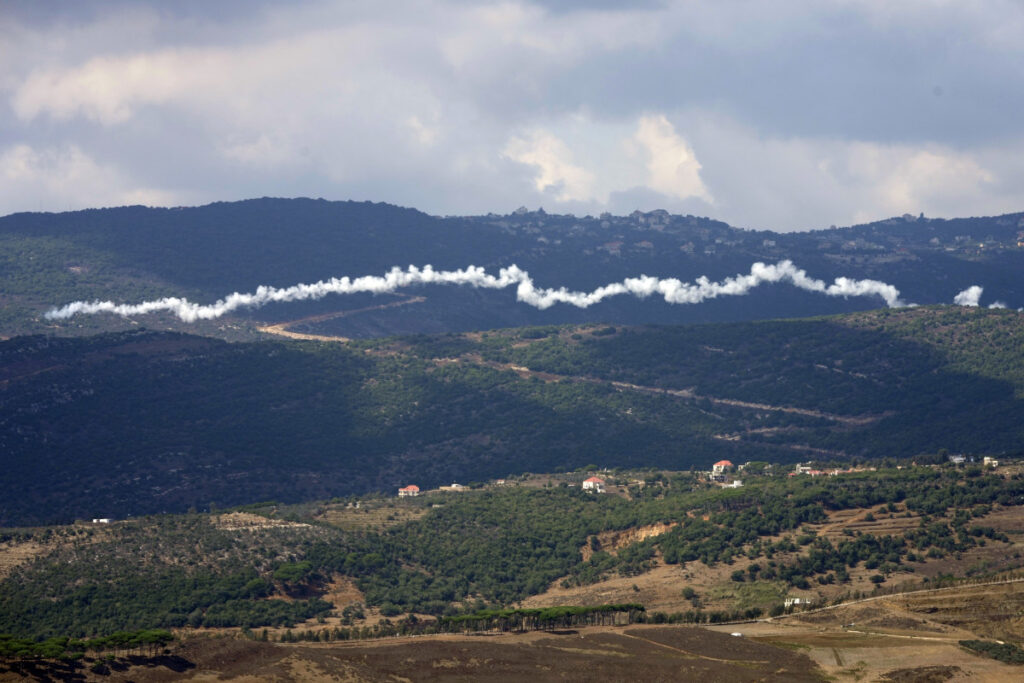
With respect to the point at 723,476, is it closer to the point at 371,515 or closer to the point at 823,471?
the point at 823,471

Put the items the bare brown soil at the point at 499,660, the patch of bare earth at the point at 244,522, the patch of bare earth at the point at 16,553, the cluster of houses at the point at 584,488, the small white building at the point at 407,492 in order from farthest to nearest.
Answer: the small white building at the point at 407,492, the cluster of houses at the point at 584,488, the patch of bare earth at the point at 244,522, the patch of bare earth at the point at 16,553, the bare brown soil at the point at 499,660

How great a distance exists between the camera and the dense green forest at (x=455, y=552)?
12825 centimetres

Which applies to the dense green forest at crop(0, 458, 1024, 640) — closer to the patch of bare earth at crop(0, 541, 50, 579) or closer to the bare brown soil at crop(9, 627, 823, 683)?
the patch of bare earth at crop(0, 541, 50, 579)

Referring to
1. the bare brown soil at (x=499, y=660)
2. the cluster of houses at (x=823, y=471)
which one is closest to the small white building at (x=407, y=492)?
the cluster of houses at (x=823, y=471)

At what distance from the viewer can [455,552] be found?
520 ft

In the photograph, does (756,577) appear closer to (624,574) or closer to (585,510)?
(624,574)

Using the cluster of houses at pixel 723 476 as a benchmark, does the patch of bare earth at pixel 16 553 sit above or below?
below

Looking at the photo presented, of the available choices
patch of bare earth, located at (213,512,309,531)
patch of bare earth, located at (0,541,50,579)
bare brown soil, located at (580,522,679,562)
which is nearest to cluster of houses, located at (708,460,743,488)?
bare brown soil, located at (580,522,679,562)

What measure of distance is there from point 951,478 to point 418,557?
57955 millimetres

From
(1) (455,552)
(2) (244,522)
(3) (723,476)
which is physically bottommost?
(1) (455,552)

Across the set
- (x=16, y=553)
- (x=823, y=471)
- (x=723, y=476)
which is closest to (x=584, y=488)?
(x=723, y=476)

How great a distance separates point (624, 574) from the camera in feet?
486

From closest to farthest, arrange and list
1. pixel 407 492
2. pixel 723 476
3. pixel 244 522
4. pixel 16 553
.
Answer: pixel 16 553 < pixel 244 522 < pixel 723 476 < pixel 407 492

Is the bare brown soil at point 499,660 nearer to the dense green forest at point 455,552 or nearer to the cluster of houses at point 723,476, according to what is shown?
the dense green forest at point 455,552
